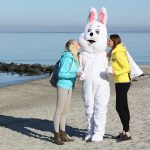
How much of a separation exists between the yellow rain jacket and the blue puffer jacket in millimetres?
794

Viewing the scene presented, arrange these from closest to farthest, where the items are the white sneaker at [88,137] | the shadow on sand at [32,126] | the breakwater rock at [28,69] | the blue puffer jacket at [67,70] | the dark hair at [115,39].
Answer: the dark hair at [115,39]
the blue puffer jacket at [67,70]
the white sneaker at [88,137]
the shadow on sand at [32,126]
the breakwater rock at [28,69]

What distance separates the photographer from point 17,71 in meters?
45.5

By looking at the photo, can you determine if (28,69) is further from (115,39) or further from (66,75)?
(115,39)

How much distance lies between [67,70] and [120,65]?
1.03 metres

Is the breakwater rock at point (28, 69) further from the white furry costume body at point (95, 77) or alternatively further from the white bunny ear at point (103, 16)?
the white furry costume body at point (95, 77)

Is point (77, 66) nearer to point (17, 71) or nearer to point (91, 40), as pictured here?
point (91, 40)

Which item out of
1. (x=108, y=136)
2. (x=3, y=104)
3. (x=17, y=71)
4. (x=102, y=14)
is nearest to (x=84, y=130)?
(x=108, y=136)

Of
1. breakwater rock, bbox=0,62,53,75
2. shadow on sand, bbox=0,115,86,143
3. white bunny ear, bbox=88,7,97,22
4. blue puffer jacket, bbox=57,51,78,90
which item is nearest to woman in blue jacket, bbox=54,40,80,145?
blue puffer jacket, bbox=57,51,78,90

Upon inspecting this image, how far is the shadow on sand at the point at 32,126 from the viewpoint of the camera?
435 inches

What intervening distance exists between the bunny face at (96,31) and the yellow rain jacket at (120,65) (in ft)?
1.47

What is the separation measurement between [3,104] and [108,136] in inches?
382

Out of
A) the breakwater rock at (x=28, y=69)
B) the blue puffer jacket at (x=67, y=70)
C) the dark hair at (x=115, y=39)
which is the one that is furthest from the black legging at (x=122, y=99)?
the breakwater rock at (x=28, y=69)

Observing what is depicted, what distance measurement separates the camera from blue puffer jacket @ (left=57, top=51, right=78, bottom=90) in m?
9.45

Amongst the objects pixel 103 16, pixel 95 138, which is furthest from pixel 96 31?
pixel 95 138
